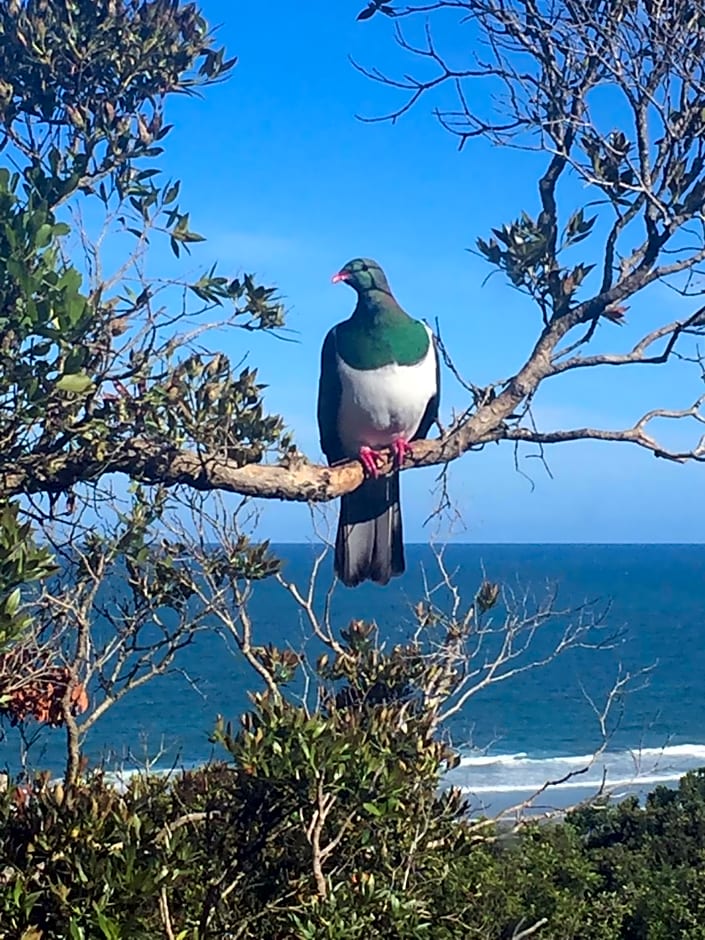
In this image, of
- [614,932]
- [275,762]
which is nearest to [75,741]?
[275,762]

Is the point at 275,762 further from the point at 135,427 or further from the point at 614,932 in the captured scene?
the point at 614,932

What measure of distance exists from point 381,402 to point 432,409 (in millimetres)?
257

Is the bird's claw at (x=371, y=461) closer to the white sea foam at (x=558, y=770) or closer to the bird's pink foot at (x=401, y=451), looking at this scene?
the bird's pink foot at (x=401, y=451)

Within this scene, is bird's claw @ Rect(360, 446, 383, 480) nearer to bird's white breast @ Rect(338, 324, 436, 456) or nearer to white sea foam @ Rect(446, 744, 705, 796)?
bird's white breast @ Rect(338, 324, 436, 456)

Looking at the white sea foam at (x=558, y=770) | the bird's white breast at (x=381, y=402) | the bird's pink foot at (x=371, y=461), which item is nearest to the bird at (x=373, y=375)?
the bird's white breast at (x=381, y=402)

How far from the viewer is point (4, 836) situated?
2381mm

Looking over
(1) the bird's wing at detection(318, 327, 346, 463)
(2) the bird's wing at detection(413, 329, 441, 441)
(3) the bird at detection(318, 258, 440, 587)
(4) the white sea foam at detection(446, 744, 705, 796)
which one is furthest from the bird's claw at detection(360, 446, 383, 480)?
(4) the white sea foam at detection(446, 744, 705, 796)

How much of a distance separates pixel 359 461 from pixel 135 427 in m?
0.83

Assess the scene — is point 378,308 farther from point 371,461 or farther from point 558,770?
point 558,770

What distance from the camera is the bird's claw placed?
9.45ft

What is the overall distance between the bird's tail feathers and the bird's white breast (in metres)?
0.23

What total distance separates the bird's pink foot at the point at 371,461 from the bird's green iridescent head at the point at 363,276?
0.64 meters

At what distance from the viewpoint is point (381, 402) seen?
3.32 metres

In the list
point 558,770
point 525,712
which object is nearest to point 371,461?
point 558,770
